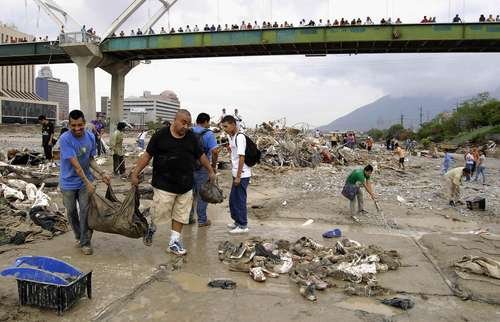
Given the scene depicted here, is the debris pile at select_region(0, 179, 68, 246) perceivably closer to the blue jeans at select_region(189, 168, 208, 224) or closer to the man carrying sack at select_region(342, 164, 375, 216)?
the blue jeans at select_region(189, 168, 208, 224)

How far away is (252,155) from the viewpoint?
20.0 feet

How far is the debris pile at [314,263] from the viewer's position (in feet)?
14.2

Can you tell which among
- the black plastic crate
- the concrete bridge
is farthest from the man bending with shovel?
the concrete bridge

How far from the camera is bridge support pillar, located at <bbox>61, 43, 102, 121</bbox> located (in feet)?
115

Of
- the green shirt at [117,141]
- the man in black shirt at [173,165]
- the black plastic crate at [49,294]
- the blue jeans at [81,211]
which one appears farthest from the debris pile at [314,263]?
the green shirt at [117,141]

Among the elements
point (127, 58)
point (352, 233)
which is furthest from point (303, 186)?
point (127, 58)

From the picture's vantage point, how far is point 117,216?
4.84 m

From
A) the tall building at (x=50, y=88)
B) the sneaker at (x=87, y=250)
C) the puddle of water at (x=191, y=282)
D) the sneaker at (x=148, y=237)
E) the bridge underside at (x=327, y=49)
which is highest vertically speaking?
the tall building at (x=50, y=88)

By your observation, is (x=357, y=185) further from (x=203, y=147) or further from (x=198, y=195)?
(x=203, y=147)

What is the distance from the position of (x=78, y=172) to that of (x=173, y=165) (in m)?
1.05

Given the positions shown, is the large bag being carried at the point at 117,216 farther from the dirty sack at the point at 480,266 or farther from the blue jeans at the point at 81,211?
the dirty sack at the point at 480,266

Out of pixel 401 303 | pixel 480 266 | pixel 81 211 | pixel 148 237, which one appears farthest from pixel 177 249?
pixel 480 266

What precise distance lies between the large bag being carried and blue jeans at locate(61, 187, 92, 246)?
8 cm

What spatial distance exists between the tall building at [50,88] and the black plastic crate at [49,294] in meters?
171
